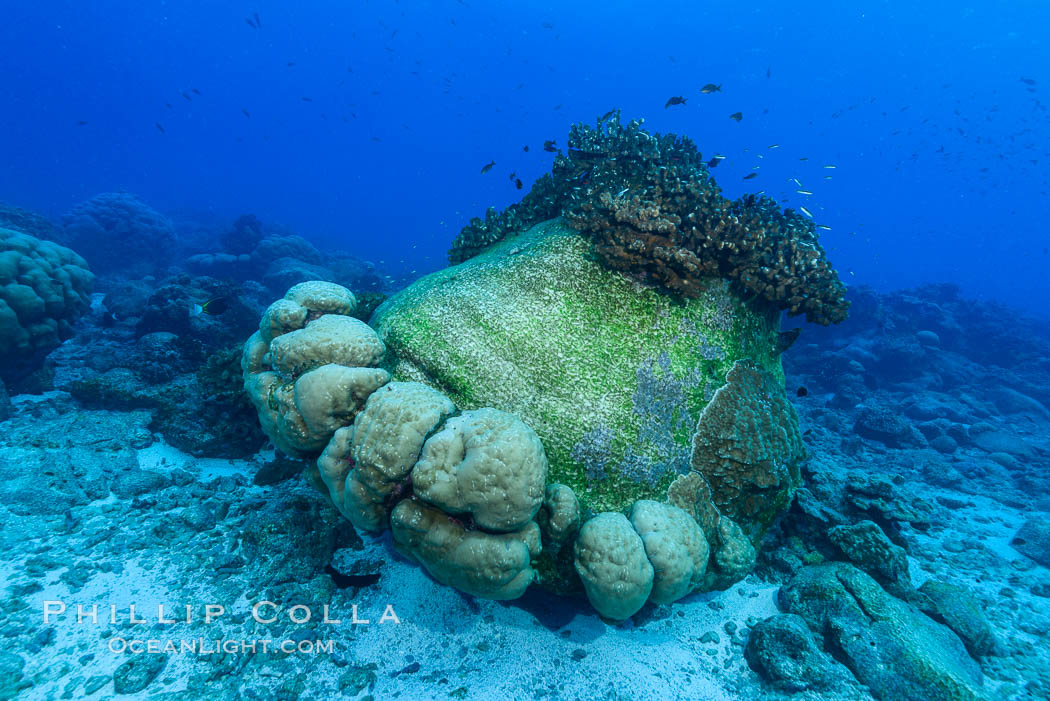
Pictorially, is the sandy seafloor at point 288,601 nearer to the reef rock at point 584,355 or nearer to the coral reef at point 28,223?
the reef rock at point 584,355

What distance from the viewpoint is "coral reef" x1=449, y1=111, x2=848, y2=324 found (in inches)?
239

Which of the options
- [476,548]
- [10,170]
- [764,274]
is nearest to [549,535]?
[476,548]

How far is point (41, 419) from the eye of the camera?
7508 mm

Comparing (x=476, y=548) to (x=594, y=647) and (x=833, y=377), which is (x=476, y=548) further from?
(x=833, y=377)

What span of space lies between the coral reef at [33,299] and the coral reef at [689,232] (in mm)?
10550

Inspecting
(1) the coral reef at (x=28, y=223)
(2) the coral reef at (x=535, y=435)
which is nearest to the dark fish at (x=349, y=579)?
(2) the coral reef at (x=535, y=435)

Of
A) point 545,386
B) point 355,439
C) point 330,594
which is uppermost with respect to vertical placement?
point 545,386

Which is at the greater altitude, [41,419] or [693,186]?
[693,186]

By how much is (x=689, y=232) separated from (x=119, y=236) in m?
29.0

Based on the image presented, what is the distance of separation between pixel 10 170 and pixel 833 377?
105256mm

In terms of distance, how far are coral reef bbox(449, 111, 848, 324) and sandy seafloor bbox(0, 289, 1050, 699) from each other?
11.1 feet

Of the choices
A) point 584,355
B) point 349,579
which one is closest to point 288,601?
point 349,579

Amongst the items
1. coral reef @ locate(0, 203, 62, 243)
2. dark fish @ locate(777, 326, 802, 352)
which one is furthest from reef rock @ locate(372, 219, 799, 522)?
coral reef @ locate(0, 203, 62, 243)

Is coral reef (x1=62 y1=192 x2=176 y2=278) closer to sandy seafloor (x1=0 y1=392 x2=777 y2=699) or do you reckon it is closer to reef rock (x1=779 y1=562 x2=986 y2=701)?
sandy seafloor (x1=0 y1=392 x2=777 y2=699)
